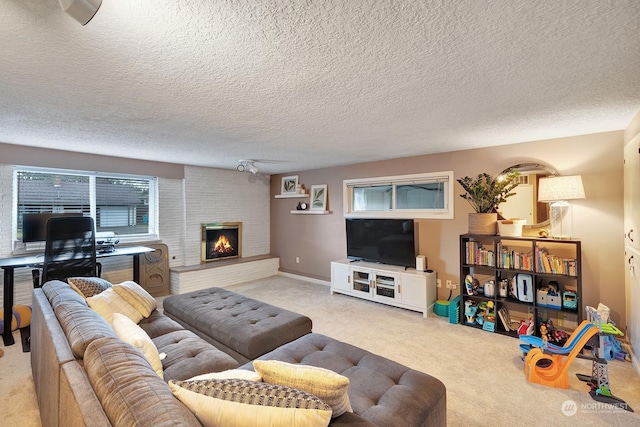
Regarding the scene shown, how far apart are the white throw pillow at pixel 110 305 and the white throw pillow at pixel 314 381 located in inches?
58.3

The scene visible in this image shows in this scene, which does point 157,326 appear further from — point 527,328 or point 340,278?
point 527,328

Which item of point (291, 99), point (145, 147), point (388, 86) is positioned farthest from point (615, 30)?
point (145, 147)

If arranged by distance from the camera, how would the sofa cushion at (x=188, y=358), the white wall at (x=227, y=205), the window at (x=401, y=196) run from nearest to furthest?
the sofa cushion at (x=188, y=358) → the window at (x=401, y=196) → the white wall at (x=227, y=205)

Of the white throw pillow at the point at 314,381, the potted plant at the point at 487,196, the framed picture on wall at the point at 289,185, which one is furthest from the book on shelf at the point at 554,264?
the framed picture on wall at the point at 289,185

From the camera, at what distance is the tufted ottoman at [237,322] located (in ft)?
7.30

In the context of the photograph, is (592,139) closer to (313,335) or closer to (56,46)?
(313,335)

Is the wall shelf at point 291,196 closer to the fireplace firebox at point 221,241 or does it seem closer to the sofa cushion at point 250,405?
the fireplace firebox at point 221,241

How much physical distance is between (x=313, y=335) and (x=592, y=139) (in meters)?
3.45

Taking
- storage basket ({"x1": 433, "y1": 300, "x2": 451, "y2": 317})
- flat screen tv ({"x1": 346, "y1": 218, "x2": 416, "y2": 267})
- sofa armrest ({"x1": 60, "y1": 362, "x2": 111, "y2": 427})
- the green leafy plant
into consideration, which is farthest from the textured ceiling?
storage basket ({"x1": 433, "y1": 300, "x2": 451, "y2": 317})

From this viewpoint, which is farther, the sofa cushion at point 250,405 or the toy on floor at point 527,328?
the toy on floor at point 527,328

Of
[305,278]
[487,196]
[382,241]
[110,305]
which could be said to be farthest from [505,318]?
[110,305]

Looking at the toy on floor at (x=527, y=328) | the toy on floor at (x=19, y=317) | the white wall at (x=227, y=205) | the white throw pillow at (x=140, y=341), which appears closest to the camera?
the white throw pillow at (x=140, y=341)

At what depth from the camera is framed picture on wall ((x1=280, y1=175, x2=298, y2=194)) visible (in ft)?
19.3

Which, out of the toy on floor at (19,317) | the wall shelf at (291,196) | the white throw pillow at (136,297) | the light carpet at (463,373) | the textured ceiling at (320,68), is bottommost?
the light carpet at (463,373)
